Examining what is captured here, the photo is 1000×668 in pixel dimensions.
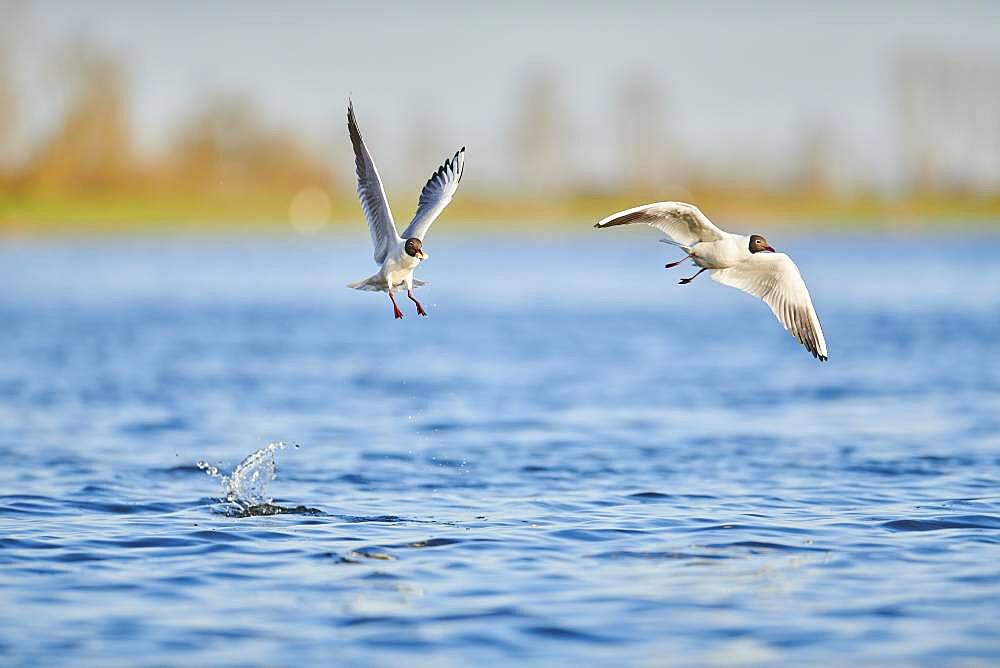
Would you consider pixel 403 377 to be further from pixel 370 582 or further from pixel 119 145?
pixel 119 145

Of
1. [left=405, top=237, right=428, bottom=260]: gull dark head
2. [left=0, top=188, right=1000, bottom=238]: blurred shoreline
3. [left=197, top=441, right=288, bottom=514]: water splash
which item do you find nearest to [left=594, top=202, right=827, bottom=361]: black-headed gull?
[left=405, top=237, right=428, bottom=260]: gull dark head

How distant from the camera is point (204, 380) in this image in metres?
26.5

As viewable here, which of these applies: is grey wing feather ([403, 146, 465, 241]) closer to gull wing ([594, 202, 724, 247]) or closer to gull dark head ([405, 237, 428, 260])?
gull dark head ([405, 237, 428, 260])

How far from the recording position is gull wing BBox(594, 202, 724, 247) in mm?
11844

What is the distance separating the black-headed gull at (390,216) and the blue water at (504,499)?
220cm

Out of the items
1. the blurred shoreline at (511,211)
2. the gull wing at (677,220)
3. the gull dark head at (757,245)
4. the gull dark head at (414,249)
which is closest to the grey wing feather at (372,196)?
the gull dark head at (414,249)

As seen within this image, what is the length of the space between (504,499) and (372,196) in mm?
3383

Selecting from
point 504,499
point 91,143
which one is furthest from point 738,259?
point 91,143

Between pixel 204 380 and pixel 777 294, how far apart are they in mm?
15367

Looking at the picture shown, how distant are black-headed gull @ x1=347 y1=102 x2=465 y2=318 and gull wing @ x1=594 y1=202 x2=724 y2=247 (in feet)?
5.52

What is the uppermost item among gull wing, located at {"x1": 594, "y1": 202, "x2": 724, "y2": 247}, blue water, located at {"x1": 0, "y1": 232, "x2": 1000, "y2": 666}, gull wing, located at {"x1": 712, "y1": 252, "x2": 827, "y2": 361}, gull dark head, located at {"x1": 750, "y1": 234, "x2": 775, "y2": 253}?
gull wing, located at {"x1": 594, "y1": 202, "x2": 724, "y2": 247}

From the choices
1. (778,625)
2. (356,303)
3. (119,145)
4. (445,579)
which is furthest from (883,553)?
(119,145)

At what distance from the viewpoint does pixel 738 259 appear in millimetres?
12492

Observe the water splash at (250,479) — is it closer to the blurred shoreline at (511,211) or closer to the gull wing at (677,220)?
the gull wing at (677,220)
